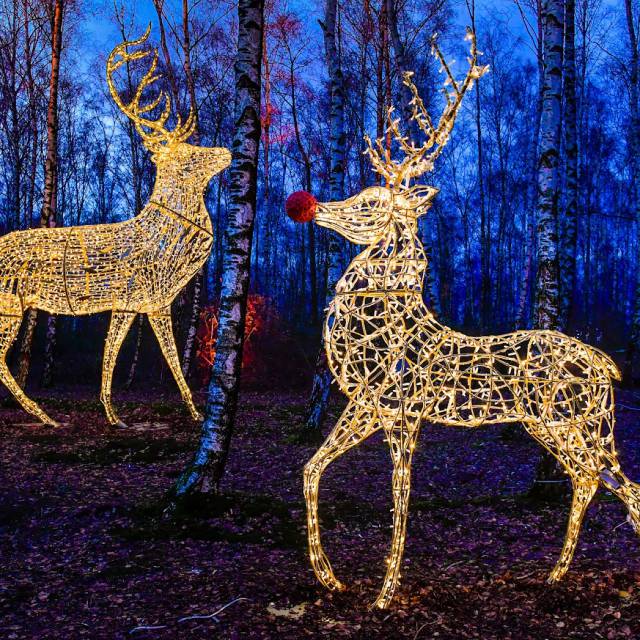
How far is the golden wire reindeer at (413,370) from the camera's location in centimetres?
312

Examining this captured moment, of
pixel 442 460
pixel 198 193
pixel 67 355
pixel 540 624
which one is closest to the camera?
pixel 540 624

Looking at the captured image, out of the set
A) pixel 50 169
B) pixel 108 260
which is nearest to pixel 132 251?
pixel 108 260

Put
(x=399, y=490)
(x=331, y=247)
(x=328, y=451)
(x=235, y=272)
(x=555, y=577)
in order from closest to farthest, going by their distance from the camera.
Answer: (x=399, y=490) < (x=328, y=451) < (x=555, y=577) < (x=235, y=272) < (x=331, y=247)

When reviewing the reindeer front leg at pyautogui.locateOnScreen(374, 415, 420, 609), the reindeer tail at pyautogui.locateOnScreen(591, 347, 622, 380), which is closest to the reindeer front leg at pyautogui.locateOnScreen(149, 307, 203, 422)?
the reindeer front leg at pyautogui.locateOnScreen(374, 415, 420, 609)

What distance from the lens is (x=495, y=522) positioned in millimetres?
4707

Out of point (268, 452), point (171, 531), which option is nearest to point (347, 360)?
point (171, 531)

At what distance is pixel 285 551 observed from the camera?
409cm

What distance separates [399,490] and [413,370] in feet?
2.23

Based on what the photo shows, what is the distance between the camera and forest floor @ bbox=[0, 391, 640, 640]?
10.0 ft

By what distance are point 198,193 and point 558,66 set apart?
4.75 meters

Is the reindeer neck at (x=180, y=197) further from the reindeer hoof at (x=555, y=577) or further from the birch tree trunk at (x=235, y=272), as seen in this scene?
the reindeer hoof at (x=555, y=577)

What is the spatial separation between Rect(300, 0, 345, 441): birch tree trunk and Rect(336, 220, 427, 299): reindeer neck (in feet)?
13.4

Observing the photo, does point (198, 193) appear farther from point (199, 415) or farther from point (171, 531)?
point (171, 531)

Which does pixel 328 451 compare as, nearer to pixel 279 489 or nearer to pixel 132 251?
pixel 279 489
